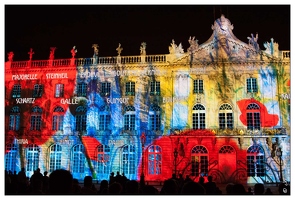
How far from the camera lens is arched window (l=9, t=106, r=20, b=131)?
88.0 ft

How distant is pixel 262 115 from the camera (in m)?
26.6

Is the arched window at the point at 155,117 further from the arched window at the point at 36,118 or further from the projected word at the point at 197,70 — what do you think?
the arched window at the point at 36,118

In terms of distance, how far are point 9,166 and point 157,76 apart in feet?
39.2

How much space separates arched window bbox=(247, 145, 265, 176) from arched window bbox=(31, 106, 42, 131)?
14600mm

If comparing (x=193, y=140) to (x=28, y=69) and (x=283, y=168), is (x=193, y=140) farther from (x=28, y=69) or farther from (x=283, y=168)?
(x=28, y=69)

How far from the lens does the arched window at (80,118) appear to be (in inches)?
1100

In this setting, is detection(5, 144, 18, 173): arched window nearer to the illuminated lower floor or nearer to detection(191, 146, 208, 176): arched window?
the illuminated lower floor

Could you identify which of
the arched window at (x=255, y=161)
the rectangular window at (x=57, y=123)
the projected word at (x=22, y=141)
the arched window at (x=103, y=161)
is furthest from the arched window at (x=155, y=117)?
the projected word at (x=22, y=141)

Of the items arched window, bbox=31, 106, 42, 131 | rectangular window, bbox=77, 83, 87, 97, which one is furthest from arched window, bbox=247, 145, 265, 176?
arched window, bbox=31, 106, 42, 131

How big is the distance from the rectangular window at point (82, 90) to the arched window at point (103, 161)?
390 cm

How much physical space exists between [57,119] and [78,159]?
3211mm

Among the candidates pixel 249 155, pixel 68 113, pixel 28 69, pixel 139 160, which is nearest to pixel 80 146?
pixel 68 113

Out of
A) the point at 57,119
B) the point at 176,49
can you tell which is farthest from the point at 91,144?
the point at 176,49

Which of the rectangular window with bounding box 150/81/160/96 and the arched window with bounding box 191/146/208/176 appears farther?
the rectangular window with bounding box 150/81/160/96
